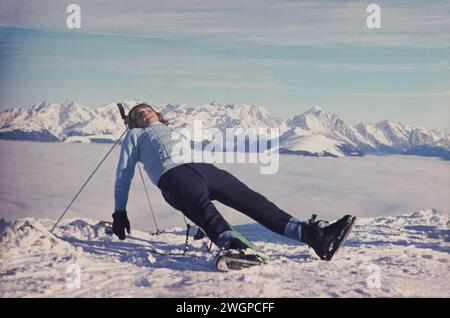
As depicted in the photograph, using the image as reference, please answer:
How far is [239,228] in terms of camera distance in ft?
14.3

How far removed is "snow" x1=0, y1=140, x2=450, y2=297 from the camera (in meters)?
2.67

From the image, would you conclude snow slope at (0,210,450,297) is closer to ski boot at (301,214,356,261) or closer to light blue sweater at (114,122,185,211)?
ski boot at (301,214,356,261)

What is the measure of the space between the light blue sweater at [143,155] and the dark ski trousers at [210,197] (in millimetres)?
114

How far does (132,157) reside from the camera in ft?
11.4

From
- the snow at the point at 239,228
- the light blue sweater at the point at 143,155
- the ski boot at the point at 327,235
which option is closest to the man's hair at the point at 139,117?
the light blue sweater at the point at 143,155

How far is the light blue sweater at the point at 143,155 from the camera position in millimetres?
3357

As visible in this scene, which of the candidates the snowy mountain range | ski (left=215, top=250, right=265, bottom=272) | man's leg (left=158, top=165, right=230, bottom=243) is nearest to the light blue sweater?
man's leg (left=158, top=165, right=230, bottom=243)

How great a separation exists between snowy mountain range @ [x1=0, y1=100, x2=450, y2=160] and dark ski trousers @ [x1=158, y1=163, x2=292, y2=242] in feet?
3.23

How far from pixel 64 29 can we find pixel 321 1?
2359mm

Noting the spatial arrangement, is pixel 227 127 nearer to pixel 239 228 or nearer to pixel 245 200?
pixel 239 228

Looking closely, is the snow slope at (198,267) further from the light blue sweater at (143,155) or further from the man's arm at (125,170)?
the light blue sweater at (143,155)

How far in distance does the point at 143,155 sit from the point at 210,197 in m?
0.59
